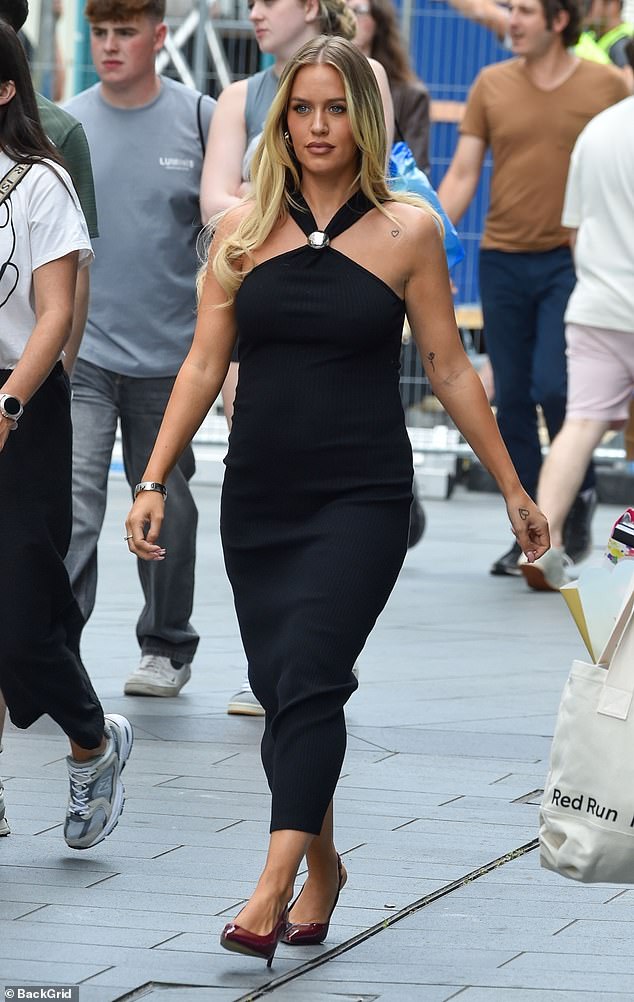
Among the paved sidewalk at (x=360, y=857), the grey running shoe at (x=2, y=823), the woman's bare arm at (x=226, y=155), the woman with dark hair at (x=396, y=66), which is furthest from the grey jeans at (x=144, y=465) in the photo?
the woman with dark hair at (x=396, y=66)

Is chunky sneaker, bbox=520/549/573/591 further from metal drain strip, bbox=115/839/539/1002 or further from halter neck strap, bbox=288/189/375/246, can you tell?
halter neck strap, bbox=288/189/375/246

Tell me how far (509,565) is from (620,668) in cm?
638

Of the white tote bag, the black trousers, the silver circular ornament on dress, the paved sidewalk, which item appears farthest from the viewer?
the black trousers

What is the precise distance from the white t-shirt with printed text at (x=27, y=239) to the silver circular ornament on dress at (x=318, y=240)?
2.14 feet

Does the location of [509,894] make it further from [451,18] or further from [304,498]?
[451,18]

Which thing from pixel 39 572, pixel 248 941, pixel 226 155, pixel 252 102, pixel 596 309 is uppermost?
pixel 252 102

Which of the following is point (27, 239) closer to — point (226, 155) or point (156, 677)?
point (226, 155)

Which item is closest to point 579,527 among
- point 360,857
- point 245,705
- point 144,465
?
point 144,465

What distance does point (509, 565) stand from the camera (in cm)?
984

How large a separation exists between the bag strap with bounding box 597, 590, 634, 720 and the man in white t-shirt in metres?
4.97

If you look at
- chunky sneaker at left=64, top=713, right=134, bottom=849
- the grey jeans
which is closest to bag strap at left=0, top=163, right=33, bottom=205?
chunky sneaker at left=64, top=713, right=134, bottom=849

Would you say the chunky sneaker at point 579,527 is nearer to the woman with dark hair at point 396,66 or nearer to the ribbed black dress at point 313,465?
the woman with dark hair at point 396,66

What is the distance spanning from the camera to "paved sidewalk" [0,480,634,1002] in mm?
3748

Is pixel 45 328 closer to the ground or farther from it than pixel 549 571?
farther from it
